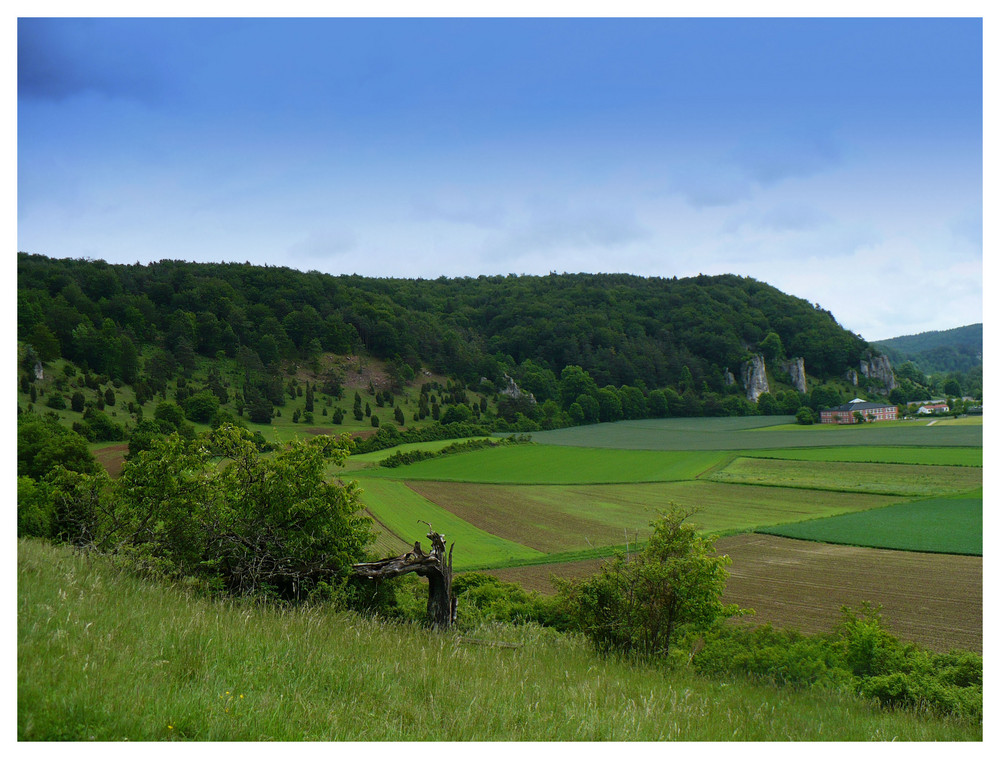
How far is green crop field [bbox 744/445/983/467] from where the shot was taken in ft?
182

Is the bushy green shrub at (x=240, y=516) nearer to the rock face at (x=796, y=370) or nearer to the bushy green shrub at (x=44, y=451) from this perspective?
the bushy green shrub at (x=44, y=451)

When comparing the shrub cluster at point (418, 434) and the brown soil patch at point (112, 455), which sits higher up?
the brown soil patch at point (112, 455)

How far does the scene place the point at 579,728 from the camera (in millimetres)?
3830

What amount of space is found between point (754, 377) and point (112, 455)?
412 feet

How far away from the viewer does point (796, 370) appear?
471ft

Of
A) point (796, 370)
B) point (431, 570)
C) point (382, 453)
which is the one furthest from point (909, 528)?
point (796, 370)

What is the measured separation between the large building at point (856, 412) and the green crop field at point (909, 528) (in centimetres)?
6299

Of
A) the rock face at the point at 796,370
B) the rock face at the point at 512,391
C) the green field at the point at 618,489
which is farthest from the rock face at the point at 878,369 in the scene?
the green field at the point at 618,489

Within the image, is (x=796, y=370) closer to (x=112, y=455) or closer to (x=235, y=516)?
(x=112, y=455)

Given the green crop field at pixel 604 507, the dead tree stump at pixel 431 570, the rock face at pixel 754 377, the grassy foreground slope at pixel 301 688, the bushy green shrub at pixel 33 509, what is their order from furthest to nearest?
the rock face at pixel 754 377 < the green crop field at pixel 604 507 < the bushy green shrub at pixel 33 509 < the dead tree stump at pixel 431 570 < the grassy foreground slope at pixel 301 688

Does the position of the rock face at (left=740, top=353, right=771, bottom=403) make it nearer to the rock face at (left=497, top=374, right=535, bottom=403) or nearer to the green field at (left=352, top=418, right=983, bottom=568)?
the rock face at (left=497, top=374, right=535, bottom=403)

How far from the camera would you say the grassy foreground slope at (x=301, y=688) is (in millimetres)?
3253

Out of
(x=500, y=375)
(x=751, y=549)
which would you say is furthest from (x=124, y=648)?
(x=500, y=375)
